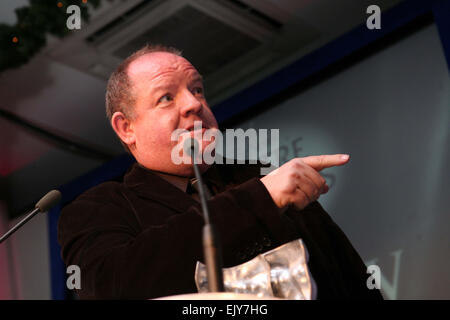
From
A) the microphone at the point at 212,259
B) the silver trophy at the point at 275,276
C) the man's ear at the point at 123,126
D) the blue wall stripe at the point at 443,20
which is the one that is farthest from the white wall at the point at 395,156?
the microphone at the point at 212,259

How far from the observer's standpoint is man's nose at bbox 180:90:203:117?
4.18ft

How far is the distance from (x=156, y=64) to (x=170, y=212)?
1.31 feet

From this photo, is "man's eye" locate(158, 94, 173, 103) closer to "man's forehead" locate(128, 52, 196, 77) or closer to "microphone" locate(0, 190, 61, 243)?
"man's forehead" locate(128, 52, 196, 77)

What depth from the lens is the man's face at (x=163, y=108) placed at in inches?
50.5

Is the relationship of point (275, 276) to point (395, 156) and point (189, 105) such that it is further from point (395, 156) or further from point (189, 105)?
point (395, 156)

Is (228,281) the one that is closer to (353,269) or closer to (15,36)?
(353,269)

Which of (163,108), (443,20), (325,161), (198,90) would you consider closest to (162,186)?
(163,108)

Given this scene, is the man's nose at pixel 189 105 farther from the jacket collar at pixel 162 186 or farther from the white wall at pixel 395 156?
the white wall at pixel 395 156

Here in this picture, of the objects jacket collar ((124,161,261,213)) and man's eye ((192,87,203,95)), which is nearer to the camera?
jacket collar ((124,161,261,213))

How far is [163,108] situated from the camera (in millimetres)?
1297

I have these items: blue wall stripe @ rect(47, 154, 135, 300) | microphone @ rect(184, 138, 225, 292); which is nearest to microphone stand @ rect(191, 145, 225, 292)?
microphone @ rect(184, 138, 225, 292)

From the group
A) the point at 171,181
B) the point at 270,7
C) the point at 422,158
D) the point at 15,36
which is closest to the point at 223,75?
the point at 270,7

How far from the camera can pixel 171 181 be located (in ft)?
4.34

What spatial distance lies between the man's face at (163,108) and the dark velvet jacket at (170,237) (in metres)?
0.06
